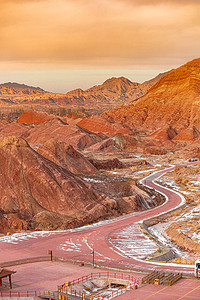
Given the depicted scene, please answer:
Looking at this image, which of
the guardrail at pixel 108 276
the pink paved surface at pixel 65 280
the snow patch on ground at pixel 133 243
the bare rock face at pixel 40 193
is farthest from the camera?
the bare rock face at pixel 40 193

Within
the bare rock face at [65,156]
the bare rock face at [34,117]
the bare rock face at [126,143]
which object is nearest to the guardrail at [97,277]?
the bare rock face at [65,156]

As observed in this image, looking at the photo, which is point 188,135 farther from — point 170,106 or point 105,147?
point 105,147

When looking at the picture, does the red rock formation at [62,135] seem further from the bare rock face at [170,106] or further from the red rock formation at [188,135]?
the bare rock face at [170,106]

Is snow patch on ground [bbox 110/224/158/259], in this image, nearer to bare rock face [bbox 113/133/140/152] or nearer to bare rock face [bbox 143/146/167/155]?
bare rock face [bbox 143/146/167/155]

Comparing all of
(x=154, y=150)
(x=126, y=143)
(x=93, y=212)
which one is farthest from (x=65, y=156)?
(x=126, y=143)

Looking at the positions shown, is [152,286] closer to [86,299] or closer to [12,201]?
[86,299]

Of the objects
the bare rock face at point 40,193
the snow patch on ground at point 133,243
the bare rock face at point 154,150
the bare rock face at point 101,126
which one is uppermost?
the bare rock face at point 101,126
